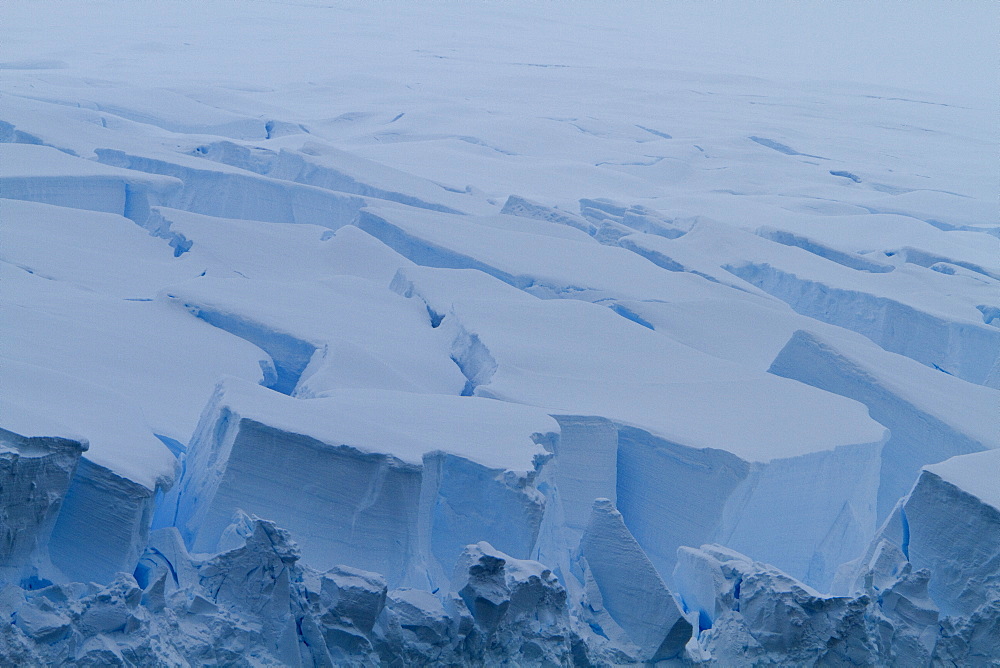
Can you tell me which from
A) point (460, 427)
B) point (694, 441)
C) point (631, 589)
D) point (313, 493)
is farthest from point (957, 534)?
point (313, 493)

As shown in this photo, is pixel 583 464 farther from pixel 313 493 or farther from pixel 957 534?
pixel 957 534

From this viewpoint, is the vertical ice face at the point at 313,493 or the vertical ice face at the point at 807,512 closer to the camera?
the vertical ice face at the point at 313,493

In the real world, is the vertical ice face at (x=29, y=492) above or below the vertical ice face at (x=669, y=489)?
above

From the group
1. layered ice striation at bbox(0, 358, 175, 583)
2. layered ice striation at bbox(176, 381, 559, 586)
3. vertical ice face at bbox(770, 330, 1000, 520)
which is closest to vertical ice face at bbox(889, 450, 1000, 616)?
vertical ice face at bbox(770, 330, 1000, 520)

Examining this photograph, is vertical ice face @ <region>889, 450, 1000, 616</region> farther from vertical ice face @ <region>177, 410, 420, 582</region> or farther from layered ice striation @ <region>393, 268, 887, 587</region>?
vertical ice face @ <region>177, 410, 420, 582</region>

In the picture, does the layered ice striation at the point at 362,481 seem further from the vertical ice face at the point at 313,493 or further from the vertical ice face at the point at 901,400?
the vertical ice face at the point at 901,400

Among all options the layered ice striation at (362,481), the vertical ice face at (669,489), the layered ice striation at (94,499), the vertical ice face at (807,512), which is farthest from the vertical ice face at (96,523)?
the vertical ice face at (807,512)

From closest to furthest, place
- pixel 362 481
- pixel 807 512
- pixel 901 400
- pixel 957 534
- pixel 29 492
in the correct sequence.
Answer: pixel 29 492 → pixel 362 481 → pixel 957 534 → pixel 807 512 → pixel 901 400

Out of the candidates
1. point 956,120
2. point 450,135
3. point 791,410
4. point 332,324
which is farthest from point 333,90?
point 956,120

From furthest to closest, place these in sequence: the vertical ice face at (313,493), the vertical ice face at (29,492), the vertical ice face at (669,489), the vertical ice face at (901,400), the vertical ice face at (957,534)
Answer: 1. the vertical ice face at (901,400)
2. the vertical ice face at (669,489)
3. the vertical ice face at (957,534)
4. the vertical ice face at (313,493)
5. the vertical ice face at (29,492)
